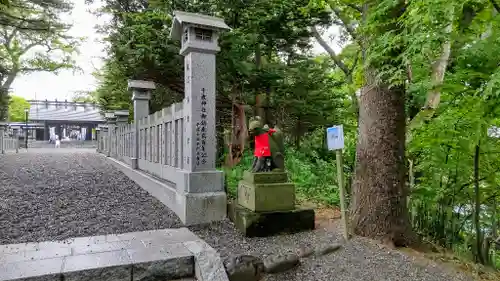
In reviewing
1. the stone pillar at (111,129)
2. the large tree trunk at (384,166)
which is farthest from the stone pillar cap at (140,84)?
the large tree trunk at (384,166)

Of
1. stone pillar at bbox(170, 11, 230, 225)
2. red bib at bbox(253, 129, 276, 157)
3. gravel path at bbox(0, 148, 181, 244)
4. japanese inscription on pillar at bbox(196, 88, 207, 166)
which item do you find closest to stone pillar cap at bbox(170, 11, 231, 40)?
stone pillar at bbox(170, 11, 230, 225)

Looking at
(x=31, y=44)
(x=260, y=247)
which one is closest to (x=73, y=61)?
(x=31, y=44)

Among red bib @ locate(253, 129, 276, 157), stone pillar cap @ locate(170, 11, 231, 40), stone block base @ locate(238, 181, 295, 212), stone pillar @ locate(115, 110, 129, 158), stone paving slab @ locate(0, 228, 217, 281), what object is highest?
stone pillar cap @ locate(170, 11, 231, 40)

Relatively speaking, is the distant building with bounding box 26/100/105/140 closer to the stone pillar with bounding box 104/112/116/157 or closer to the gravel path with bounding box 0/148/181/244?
the stone pillar with bounding box 104/112/116/157

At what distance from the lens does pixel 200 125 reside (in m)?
4.86

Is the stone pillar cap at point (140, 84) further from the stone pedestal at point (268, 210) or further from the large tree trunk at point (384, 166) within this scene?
the large tree trunk at point (384, 166)

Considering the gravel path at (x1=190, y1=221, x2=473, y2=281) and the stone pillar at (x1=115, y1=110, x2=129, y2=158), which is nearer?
the gravel path at (x1=190, y1=221, x2=473, y2=281)

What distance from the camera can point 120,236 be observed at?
4.05m

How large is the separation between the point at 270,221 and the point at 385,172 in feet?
5.28

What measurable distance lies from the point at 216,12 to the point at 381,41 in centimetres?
558

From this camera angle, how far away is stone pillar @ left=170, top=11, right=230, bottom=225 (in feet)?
15.6

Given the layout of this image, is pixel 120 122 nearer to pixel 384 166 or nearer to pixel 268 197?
pixel 268 197

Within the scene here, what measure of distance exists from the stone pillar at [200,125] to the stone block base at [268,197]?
57 cm

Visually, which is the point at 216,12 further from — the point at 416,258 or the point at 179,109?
the point at 416,258
